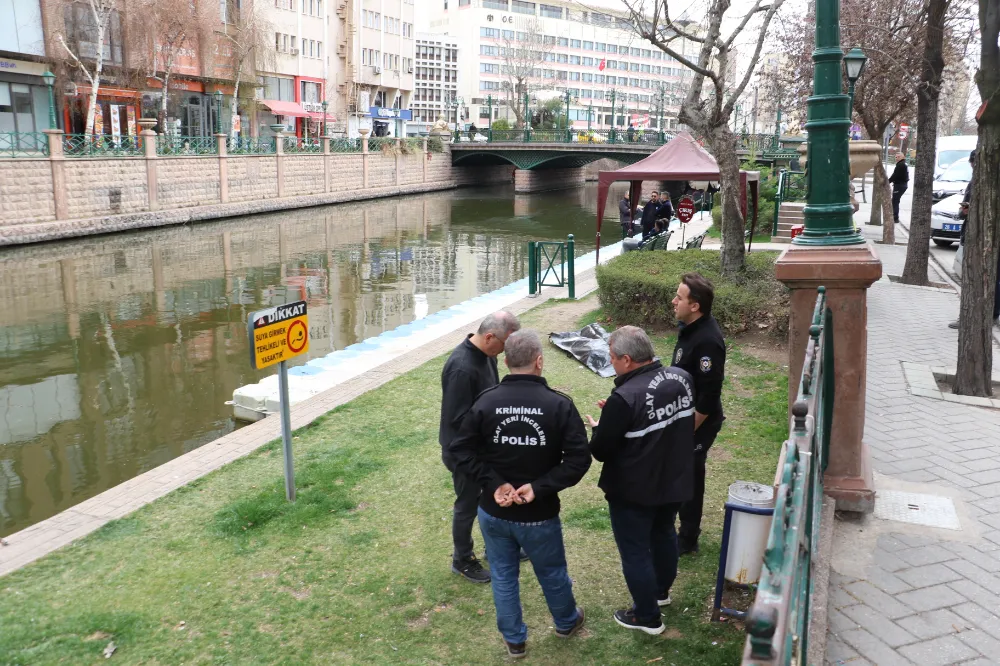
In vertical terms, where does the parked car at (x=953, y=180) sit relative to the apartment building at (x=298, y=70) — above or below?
below

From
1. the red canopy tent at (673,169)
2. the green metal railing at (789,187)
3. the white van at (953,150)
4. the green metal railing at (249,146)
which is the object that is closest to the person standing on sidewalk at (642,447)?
the red canopy tent at (673,169)

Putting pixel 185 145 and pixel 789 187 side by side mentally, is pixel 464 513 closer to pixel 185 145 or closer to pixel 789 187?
pixel 789 187

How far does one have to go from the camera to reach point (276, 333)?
6488 mm

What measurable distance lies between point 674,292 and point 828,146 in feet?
19.8

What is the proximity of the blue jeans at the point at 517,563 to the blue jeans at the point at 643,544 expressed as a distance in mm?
319

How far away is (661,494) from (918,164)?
498 inches

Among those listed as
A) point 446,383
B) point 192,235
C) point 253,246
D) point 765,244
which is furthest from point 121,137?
point 446,383

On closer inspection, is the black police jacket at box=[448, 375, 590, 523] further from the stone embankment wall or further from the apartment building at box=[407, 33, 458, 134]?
the apartment building at box=[407, 33, 458, 134]

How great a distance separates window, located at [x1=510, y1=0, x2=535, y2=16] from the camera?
358 ft

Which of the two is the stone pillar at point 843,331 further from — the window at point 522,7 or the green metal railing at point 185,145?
the window at point 522,7

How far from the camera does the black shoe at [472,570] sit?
16.9ft

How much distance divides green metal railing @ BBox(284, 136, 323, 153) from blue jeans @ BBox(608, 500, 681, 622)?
39.1 metres

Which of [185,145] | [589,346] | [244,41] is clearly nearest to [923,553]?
[589,346]

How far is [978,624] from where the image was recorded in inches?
A: 165
